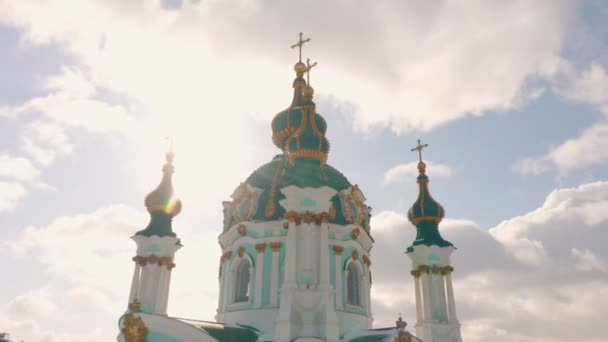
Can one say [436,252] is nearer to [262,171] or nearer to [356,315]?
[356,315]

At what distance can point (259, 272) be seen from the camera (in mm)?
22531

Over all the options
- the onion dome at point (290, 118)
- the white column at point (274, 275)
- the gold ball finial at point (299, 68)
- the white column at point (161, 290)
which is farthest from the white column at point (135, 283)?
the gold ball finial at point (299, 68)

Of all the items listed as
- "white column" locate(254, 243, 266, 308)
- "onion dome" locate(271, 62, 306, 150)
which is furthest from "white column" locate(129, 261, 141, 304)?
"onion dome" locate(271, 62, 306, 150)

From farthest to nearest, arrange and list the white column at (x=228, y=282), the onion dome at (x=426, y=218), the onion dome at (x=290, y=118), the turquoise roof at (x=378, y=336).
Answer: the onion dome at (x=426, y=218) < the onion dome at (x=290, y=118) < the white column at (x=228, y=282) < the turquoise roof at (x=378, y=336)

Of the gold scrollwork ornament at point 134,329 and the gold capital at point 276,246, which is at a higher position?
the gold capital at point 276,246

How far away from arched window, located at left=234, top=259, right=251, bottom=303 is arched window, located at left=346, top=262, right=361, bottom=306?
13.5 ft

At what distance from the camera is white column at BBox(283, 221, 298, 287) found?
1756 centimetres

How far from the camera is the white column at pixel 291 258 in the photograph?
17.6m

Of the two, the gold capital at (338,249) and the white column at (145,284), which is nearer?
the white column at (145,284)

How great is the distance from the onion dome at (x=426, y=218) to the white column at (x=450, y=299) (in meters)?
1.53

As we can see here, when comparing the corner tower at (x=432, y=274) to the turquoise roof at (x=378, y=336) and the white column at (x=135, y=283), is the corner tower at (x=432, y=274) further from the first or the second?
the white column at (x=135, y=283)

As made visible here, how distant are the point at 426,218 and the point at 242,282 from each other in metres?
9.50

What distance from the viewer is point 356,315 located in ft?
74.5

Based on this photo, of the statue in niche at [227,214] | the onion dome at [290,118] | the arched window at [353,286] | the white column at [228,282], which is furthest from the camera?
the onion dome at [290,118]
